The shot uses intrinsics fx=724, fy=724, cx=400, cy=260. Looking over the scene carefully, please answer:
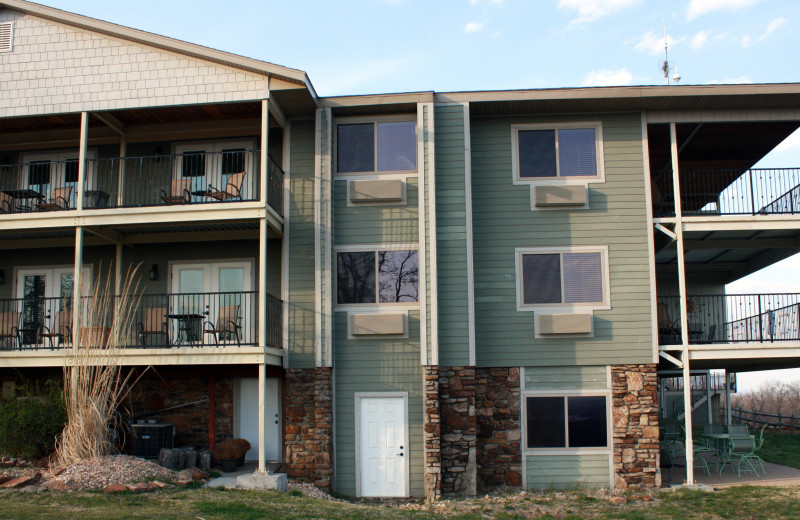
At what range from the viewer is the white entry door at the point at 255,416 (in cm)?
1491

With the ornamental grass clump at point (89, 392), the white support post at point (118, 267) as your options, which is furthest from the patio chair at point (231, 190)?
the ornamental grass clump at point (89, 392)

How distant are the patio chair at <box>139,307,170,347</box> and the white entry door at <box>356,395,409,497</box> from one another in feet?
13.8

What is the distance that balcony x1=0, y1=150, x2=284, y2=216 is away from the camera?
14.7m

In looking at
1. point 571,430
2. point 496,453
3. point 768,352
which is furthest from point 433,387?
point 768,352

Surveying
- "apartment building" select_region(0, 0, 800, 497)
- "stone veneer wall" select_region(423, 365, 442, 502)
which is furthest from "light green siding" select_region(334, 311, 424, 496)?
"stone veneer wall" select_region(423, 365, 442, 502)

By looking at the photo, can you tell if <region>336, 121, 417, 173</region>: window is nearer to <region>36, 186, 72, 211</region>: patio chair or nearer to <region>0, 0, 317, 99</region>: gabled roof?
<region>0, 0, 317, 99</region>: gabled roof

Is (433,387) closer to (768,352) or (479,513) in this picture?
(479,513)

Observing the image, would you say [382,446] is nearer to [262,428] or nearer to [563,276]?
[262,428]

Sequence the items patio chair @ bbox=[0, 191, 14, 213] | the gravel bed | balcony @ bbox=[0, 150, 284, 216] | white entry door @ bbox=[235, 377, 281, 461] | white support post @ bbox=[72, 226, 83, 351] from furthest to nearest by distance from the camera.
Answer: patio chair @ bbox=[0, 191, 14, 213], white entry door @ bbox=[235, 377, 281, 461], balcony @ bbox=[0, 150, 284, 216], white support post @ bbox=[72, 226, 83, 351], the gravel bed

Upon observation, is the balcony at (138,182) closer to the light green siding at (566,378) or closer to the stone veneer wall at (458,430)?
the stone veneer wall at (458,430)

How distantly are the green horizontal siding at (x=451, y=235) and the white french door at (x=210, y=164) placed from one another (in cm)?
414

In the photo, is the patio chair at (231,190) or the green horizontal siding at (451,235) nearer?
the green horizontal siding at (451,235)

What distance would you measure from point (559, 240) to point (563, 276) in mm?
733

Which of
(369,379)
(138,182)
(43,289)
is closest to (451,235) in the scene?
(369,379)
